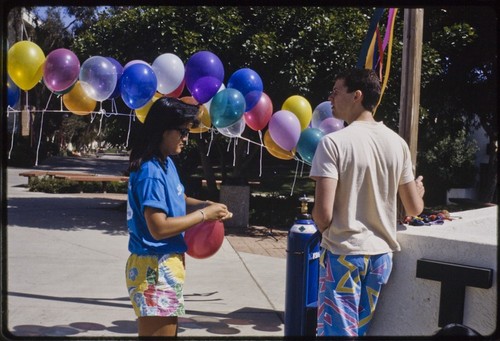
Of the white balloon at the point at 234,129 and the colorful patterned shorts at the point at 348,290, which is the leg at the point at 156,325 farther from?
the white balloon at the point at 234,129

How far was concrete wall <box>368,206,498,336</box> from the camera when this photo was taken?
287cm

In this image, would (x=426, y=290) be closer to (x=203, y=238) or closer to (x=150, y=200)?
(x=203, y=238)

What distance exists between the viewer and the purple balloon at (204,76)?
5605 mm

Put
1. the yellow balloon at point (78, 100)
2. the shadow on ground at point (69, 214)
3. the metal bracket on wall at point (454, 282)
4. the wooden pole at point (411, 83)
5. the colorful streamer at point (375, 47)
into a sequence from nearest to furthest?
the metal bracket on wall at point (454, 282) < the wooden pole at point (411, 83) < the colorful streamer at point (375, 47) < the yellow balloon at point (78, 100) < the shadow on ground at point (69, 214)

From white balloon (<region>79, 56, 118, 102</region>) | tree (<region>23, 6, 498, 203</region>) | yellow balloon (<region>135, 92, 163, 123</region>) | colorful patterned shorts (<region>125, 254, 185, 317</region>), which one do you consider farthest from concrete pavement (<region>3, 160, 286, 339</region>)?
tree (<region>23, 6, 498, 203</region>)

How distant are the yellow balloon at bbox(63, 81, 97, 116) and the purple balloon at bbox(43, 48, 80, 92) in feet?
0.53

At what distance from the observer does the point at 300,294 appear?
4.27m

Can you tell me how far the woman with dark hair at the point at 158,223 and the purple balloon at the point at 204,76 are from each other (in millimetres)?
2741

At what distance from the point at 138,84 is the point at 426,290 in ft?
10.4

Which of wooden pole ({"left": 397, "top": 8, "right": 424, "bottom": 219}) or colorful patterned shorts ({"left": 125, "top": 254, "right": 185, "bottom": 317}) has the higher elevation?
wooden pole ({"left": 397, "top": 8, "right": 424, "bottom": 219})

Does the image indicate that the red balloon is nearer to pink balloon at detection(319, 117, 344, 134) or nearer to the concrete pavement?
the concrete pavement

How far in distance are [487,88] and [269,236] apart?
8781mm

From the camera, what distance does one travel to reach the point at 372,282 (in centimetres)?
280

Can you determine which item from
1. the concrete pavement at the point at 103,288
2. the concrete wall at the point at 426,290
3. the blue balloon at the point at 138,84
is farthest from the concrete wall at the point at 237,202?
the concrete wall at the point at 426,290
